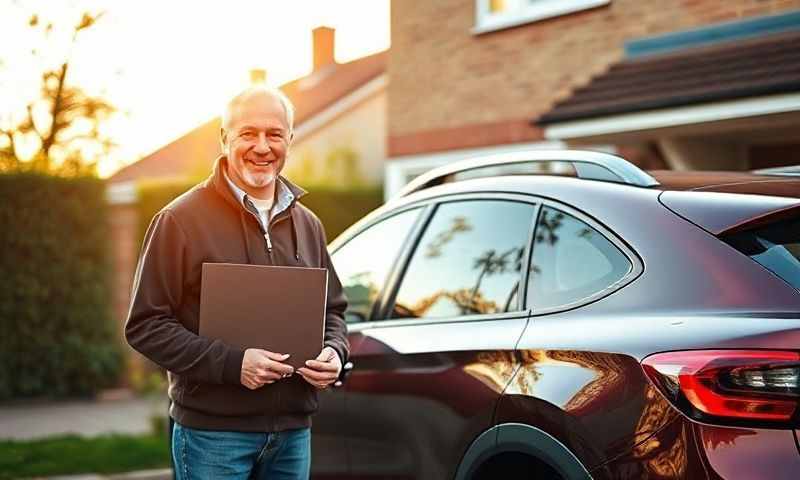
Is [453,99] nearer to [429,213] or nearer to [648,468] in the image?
[429,213]

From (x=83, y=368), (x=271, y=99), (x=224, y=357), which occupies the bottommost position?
(x=83, y=368)

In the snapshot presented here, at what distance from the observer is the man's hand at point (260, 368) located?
125 inches

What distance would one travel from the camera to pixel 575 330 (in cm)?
324

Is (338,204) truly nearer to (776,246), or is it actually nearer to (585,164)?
(585,164)

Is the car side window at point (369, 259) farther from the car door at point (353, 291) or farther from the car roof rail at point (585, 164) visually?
the car roof rail at point (585, 164)

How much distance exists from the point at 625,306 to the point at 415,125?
34.0 feet

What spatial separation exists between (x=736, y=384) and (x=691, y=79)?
6.81 meters

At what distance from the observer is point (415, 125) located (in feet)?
43.9

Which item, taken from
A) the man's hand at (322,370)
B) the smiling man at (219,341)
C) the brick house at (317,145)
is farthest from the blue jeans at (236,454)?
the brick house at (317,145)

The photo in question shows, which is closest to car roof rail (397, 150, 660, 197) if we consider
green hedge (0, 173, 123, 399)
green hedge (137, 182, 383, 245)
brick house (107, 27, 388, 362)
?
green hedge (0, 173, 123, 399)

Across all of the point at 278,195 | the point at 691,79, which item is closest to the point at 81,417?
the point at 691,79

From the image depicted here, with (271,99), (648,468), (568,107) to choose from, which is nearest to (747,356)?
(648,468)

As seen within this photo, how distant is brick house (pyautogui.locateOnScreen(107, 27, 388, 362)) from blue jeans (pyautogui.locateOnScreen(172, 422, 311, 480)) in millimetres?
9834

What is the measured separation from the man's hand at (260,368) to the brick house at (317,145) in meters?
10.1
